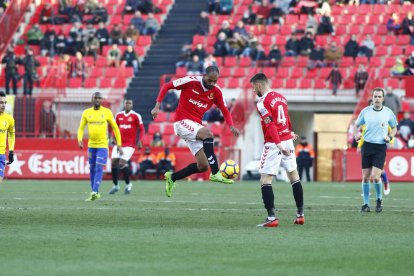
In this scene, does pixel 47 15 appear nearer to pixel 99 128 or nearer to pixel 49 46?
pixel 49 46

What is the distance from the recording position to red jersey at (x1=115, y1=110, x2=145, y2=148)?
26.5 m

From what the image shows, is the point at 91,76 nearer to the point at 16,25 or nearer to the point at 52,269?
the point at 16,25

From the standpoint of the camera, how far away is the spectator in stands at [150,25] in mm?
44406

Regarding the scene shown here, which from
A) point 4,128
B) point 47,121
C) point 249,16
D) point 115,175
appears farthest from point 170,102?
point 4,128

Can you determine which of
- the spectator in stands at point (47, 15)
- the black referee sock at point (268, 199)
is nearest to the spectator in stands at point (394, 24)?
the spectator in stands at point (47, 15)

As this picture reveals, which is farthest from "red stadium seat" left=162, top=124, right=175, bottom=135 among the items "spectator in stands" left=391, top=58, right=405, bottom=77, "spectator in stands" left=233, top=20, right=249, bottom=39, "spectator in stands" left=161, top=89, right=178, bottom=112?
"spectator in stands" left=391, top=58, right=405, bottom=77

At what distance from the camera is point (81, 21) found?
45.6 m

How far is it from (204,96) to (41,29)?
28.7 meters

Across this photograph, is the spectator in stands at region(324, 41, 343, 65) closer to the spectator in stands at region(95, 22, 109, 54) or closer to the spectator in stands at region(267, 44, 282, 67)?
the spectator in stands at region(267, 44, 282, 67)

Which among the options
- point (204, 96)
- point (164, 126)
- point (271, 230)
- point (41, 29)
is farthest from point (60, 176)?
point (271, 230)

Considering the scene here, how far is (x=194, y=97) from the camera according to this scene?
1780 cm

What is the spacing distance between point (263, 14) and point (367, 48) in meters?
5.11

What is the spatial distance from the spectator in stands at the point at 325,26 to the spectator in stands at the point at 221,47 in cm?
357

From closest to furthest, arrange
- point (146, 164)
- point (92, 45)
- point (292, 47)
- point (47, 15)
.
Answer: point (146, 164) → point (292, 47) → point (92, 45) → point (47, 15)
